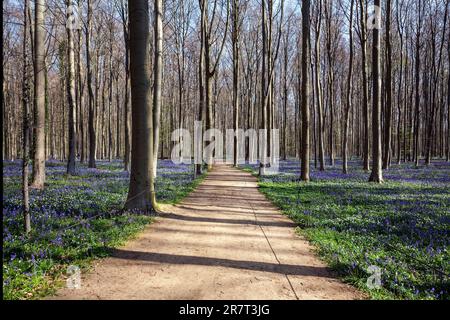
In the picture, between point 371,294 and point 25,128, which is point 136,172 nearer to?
A: point 25,128

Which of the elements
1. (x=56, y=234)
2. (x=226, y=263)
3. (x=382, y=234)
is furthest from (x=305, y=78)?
(x=56, y=234)

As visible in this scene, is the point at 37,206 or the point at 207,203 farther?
the point at 207,203

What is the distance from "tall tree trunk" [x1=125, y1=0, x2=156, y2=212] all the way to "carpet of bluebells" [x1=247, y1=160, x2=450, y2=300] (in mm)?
4812

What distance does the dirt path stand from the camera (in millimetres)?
4293

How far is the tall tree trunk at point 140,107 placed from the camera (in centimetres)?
913

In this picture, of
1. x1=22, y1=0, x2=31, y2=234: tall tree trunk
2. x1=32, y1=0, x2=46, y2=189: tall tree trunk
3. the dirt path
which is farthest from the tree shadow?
x1=32, y1=0, x2=46, y2=189: tall tree trunk

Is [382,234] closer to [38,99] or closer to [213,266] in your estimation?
[213,266]

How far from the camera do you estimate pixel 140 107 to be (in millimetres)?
9242

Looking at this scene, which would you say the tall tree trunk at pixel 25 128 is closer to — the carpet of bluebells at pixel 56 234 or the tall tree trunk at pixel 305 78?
the carpet of bluebells at pixel 56 234

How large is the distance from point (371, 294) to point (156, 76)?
15.1 metres

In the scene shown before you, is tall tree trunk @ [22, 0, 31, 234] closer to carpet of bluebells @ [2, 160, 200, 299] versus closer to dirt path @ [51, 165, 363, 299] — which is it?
carpet of bluebells @ [2, 160, 200, 299]
